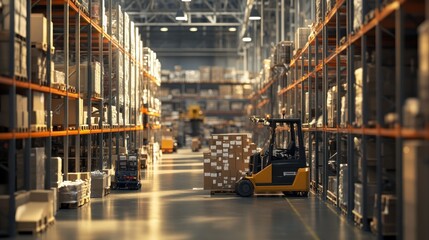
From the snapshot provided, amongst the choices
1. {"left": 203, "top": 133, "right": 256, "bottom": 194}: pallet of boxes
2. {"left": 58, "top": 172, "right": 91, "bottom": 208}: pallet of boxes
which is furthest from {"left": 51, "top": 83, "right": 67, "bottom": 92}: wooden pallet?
{"left": 203, "top": 133, "right": 256, "bottom": 194}: pallet of boxes

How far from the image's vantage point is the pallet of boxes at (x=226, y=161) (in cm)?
1703

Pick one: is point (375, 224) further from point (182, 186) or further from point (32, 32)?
point (182, 186)

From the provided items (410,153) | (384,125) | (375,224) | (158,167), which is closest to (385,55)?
(384,125)

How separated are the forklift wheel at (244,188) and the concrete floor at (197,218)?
26 centimetres

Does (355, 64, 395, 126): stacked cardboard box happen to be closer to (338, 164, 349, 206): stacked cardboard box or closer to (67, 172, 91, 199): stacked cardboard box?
(338, 164, 349, 206): stacked cardboard box

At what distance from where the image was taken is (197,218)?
12.6m

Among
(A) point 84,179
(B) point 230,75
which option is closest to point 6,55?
(A) point 84,179

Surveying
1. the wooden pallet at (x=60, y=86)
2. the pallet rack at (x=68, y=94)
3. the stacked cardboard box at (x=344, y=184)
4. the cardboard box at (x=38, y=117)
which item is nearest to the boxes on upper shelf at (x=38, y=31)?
the pallet rack at (x=68, y=94)

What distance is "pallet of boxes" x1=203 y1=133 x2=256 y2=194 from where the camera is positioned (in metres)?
17.0

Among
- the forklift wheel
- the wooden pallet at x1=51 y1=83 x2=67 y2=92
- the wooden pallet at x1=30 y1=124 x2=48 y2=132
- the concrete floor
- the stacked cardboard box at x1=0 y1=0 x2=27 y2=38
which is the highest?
the stacked cardboard box at x1=0 y1=0 x2=27 y2=38

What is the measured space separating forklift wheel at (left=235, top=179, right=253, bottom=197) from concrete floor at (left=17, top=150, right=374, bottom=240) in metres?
0.26

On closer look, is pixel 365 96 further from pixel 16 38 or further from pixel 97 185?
pixel 97 185

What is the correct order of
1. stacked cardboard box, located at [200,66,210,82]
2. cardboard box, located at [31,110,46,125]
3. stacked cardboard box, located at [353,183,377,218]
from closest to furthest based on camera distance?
1. stacked cardboard box, located at [353,183,377,218]
2. cardboard box, located at [31,110,46,125]
3. stacked cardboard box, located at [200,66,210,82]

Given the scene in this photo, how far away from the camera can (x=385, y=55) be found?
10812 mm
